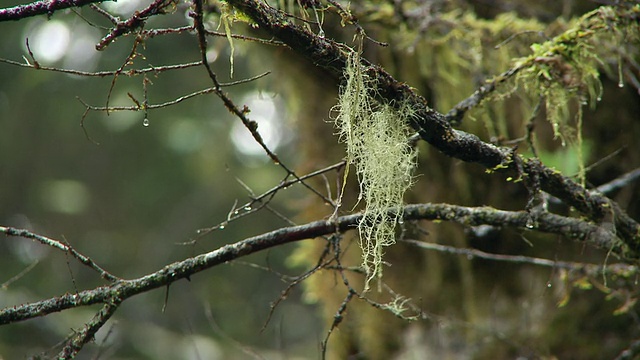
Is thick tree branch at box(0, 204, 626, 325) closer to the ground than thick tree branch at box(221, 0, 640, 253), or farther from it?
closer to the ground

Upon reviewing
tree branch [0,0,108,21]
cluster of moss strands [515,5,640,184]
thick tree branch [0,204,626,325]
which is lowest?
thick tree branch [0,204,626,325]

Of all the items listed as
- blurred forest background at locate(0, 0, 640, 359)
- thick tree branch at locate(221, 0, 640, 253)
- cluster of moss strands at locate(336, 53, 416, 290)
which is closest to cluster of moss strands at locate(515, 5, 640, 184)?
blurred forest background at locate(0, 0, 640, 359)

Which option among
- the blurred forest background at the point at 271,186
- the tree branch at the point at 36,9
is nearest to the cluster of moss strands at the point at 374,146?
the blurred forest background at the point at 271,186

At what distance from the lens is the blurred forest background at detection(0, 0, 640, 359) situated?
299 cm

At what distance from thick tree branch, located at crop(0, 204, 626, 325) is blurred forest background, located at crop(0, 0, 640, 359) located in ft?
0.39

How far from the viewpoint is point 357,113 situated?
1.59 metres

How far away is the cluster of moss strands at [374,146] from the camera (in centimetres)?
155

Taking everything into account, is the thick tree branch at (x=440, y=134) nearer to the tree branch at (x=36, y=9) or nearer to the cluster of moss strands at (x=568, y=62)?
the cluster of moss strands at (x=568, y=62)

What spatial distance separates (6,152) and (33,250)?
4.20ft

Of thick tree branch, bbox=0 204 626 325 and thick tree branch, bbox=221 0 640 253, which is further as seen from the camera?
thick tree branch, bbox=0 204 626 325

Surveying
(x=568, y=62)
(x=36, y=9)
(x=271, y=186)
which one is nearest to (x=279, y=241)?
(x=36, y=9)

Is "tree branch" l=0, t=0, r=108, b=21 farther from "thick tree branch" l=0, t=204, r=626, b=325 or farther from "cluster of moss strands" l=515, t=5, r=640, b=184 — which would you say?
"cluster of moss strands" l=515, t=5, r=640, b=184

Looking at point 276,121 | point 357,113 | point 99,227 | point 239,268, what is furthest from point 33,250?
point 357,113

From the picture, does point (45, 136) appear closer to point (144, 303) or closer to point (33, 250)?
point (33, 250)
